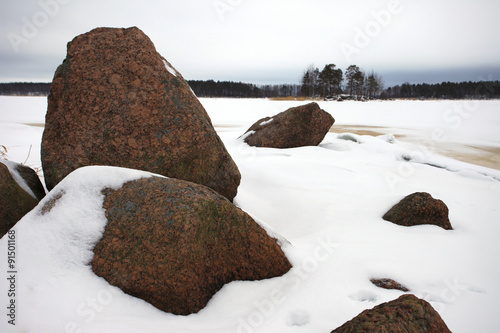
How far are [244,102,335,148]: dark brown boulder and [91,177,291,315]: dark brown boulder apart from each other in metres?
4.86

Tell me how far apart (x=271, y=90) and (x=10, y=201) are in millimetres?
80658

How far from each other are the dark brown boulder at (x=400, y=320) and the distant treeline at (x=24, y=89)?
7574 centimetres

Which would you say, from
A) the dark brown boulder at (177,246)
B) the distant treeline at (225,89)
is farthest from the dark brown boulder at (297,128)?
the distant treeline at (225,89)

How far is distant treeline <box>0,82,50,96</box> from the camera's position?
62375 mm

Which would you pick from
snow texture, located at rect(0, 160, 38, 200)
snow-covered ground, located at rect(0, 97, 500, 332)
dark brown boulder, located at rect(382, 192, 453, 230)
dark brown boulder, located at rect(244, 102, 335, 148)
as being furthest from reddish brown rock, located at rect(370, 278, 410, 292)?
dark brown boulder, located at rect(244, 102, 335, 148)

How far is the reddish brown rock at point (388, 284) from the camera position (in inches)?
80.1

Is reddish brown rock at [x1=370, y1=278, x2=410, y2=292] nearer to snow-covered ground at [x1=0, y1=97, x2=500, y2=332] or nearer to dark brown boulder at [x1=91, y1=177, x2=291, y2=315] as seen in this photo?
snow-covered ground at [x1=0, y1=97, x2=500, y2=332]

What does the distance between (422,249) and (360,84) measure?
5665cm

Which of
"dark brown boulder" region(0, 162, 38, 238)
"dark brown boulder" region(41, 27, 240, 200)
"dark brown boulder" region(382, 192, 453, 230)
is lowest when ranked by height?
"dark brown boulder" region(382, 192, 453, 230)

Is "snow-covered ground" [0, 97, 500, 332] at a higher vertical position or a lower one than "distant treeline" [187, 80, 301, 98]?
lower

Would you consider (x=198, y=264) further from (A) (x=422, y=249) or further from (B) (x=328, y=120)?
(B) (x=328, y=120)

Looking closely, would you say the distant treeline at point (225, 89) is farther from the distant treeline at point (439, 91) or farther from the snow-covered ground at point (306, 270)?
the snow-covered ground at point (306, 270)

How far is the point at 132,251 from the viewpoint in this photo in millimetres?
1821

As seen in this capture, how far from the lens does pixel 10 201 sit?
2363 mm
